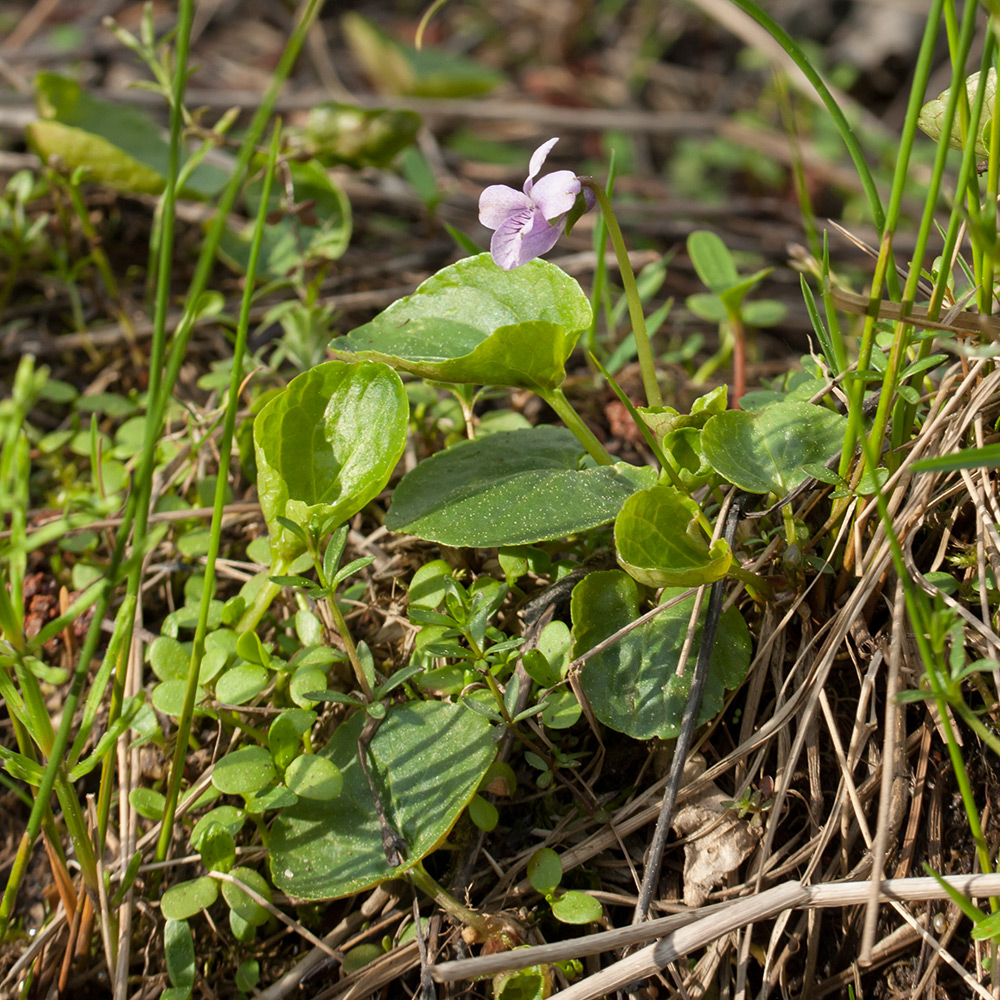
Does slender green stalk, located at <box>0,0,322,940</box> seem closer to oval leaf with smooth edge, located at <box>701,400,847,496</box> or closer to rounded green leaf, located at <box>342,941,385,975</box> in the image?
rounded green leaf, located at <box>342,941,385,975</box>

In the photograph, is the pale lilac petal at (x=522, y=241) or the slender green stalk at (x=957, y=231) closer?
the slender green stalk at (x=957, y=231)

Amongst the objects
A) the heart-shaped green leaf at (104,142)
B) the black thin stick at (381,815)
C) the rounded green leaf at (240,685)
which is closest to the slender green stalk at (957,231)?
the black thin stick at (381,815)

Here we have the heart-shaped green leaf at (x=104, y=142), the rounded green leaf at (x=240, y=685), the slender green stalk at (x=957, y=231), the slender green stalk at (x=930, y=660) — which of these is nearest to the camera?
the slender green stalk at (x=930, y=660)

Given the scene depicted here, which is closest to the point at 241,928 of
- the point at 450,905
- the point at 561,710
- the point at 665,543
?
the point at 450,905

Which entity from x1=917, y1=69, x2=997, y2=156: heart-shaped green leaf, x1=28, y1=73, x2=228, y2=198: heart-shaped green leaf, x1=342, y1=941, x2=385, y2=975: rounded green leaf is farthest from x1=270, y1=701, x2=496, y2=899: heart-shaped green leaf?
x1=28, y1=73, x2=228, y2=198: heart-shaped green leaf

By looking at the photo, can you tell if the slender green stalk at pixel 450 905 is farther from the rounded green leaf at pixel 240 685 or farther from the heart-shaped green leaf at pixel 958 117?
the heart-shaped green leaf at pixel 958 117

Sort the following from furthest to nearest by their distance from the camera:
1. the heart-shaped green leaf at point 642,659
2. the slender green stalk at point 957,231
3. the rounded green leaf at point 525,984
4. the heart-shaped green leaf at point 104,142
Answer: the heart-shaped green leaf at point 104,142
the heart-shaped green leaf at point 642,659
the rounded green leaf at point 525,984
the slender green stalk at point 957,231
